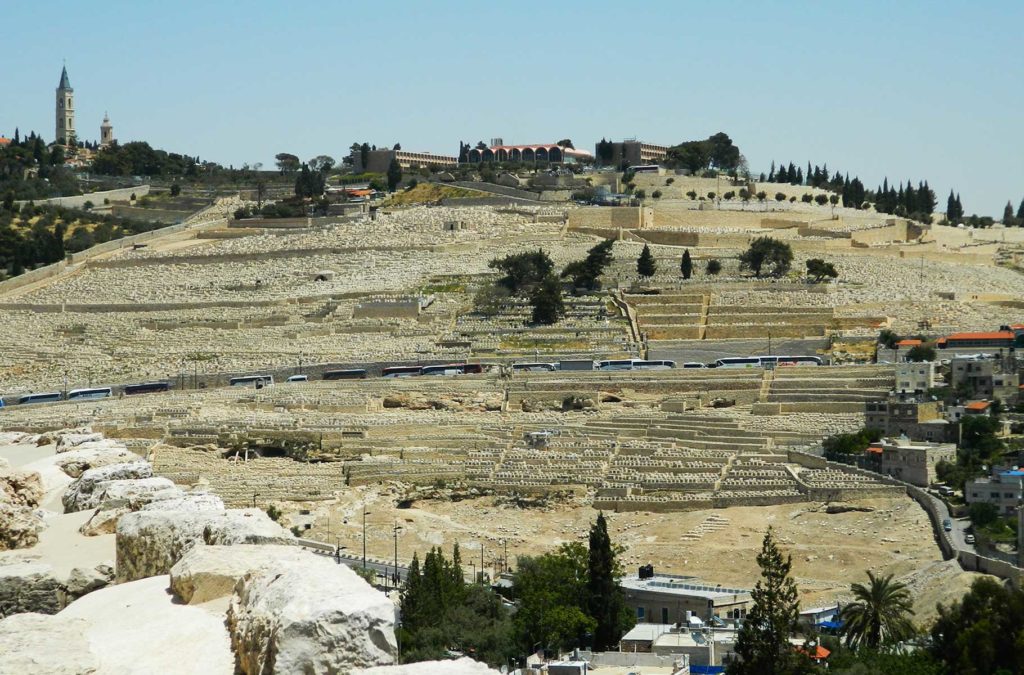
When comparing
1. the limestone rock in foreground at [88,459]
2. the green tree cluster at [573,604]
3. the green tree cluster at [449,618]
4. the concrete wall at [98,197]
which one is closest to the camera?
the limestone rock in foreground at [88,459]

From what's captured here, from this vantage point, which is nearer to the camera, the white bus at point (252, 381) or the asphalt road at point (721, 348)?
the white bus at point (252, 381)

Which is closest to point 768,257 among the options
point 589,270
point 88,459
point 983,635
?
point 589,270

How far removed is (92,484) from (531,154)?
8915cm

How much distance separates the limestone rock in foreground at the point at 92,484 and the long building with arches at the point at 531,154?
86727 millimetres

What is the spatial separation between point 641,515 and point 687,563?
452cm

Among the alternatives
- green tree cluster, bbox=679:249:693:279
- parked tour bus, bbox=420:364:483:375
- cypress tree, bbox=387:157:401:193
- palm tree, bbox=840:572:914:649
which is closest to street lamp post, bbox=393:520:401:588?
palm tree, bbox=840:572:914:649

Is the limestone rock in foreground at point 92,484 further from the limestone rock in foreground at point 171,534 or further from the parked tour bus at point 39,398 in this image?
the parked tour bus at point 39,398

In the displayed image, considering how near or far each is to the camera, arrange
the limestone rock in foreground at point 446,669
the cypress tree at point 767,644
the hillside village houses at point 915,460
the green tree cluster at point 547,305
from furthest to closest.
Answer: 1. the green tree cluster at point 547,305
2. the hillside village houses at point 915,460
3. the cypress tree at point 767,644
4. the limestone rock in foreground at point 446,669

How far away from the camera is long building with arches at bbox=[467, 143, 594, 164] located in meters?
101

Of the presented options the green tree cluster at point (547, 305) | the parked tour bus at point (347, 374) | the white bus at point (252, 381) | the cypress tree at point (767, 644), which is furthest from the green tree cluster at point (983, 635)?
the green tree cluster at point (547, 305)

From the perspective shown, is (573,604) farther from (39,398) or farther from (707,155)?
(707,155)

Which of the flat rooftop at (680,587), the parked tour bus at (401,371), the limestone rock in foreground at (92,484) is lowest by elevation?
the flat rooftop at (680,587)

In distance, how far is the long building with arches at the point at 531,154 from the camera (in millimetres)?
101125

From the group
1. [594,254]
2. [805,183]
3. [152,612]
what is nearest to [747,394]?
[594,254]
